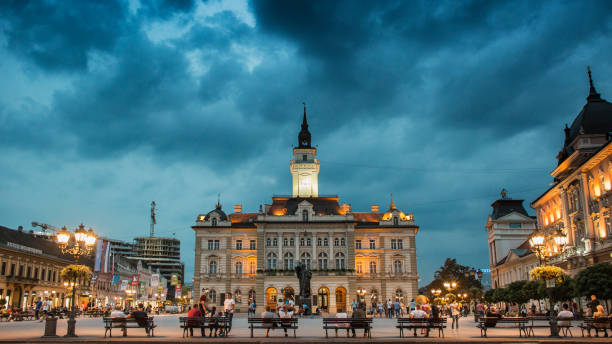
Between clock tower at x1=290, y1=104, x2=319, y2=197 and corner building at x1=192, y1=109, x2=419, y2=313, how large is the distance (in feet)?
48.0

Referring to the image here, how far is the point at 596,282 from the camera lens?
107ft

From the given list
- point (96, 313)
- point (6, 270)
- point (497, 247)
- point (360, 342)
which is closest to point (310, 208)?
point (497, 247)

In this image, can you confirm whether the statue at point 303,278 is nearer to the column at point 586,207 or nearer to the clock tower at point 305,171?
the column at point 586,207

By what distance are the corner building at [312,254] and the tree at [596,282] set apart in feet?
147

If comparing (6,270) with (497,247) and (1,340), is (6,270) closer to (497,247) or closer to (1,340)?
(1,340)

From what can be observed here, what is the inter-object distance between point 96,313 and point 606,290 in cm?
4703

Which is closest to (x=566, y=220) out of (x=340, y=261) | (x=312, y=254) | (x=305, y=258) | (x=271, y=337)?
(x=340, y=261)

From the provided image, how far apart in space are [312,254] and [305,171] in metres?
23.1

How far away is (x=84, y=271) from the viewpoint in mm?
25188

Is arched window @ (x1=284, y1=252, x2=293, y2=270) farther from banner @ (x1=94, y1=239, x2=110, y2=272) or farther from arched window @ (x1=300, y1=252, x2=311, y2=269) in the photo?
banner @ (x1=94, y1=239, x2=110, y2=272)

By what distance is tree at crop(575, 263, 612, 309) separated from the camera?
32094 millimetres

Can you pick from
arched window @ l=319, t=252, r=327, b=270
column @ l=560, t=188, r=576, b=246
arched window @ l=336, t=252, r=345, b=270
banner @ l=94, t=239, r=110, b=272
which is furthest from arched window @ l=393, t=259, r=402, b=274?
banner @ l=94, t=239, r=110, b=272

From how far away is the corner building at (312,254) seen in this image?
76500 millimetres

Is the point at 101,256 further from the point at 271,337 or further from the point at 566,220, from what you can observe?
the point at 271,337
